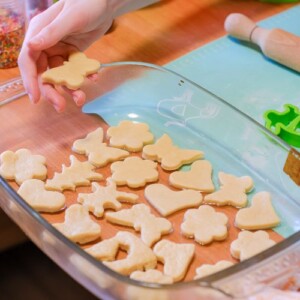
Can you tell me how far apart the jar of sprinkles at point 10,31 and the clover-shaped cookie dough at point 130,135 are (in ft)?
0.84

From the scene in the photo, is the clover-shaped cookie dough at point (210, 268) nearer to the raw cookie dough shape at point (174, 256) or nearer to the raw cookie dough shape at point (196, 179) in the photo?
the raw cookie dough shape at point (174, 256)

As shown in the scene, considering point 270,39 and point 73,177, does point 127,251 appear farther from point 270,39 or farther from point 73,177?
point 270,39

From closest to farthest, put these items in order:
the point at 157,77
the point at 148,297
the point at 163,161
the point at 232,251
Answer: the point at 148,297
the point at 232,251
the point at 163,161
the point at 157,77

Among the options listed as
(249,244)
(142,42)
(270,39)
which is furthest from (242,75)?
(249,244)

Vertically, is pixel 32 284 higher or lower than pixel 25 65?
lower

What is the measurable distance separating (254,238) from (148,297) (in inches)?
8.7

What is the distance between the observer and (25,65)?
3.04 ft

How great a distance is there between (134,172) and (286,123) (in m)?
0.26

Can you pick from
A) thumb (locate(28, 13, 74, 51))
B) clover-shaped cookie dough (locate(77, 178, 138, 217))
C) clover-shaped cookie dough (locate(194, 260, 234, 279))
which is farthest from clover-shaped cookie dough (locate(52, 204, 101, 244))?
thumb (locate(28, 13, 74, 51))

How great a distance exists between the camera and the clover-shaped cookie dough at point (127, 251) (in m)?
0.74

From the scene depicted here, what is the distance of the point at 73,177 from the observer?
2.93ft

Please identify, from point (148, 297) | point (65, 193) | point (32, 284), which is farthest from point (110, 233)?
point (32, 284)

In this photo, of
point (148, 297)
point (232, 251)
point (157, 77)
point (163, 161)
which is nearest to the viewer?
point (148, 297)

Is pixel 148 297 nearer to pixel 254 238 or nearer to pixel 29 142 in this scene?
pixel 254 238
